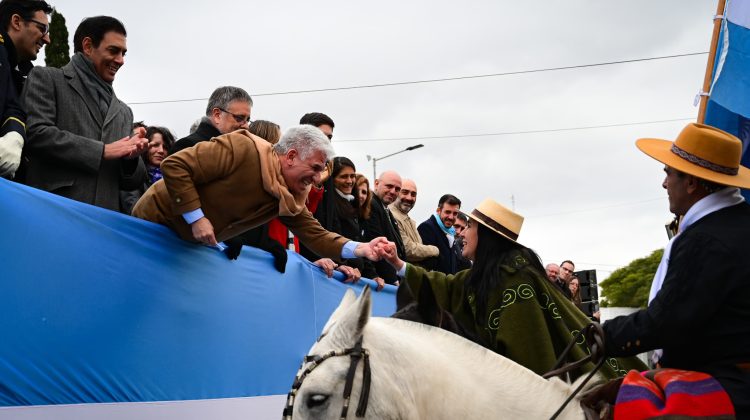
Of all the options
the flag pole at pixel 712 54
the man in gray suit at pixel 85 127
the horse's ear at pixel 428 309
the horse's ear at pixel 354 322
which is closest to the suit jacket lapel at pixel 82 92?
the man in gray suit at pixel 85 127

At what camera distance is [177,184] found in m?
4.56

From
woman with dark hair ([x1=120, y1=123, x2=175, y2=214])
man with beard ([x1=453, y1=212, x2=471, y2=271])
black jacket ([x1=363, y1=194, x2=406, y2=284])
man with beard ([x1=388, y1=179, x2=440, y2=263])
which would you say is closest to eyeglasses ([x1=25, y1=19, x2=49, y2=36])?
woman with dark hair ([x1=120, y1=123, x2=175, y2=214])

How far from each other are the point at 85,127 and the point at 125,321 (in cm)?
131

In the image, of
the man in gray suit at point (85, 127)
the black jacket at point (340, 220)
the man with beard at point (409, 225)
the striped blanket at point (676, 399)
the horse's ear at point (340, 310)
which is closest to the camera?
the striped blanket at point (676, 399)

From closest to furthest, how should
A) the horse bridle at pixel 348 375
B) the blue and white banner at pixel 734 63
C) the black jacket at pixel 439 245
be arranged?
the horse bridle at pixel 348 375 → the blue and white banner at pixel 734 63 → the black jacket at pixel 439 245

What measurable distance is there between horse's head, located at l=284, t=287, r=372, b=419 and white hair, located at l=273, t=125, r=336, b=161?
222 cm

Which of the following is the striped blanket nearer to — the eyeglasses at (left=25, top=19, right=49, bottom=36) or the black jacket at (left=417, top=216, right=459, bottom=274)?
A: the eyeglasses at (left=25, top=19, right=49, bottom=36)

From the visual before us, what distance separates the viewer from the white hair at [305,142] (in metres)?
5.07

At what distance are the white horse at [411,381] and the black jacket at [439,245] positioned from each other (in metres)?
6.05

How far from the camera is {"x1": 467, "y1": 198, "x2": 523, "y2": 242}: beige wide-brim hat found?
5.16 meters

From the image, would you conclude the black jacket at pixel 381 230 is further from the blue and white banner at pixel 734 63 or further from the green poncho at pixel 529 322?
the blue and white banner at pixel 734 63

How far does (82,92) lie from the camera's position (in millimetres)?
5035

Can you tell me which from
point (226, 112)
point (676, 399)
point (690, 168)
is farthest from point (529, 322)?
point (226, 112)

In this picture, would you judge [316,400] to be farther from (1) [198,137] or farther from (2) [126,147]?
(1) [198,137]
